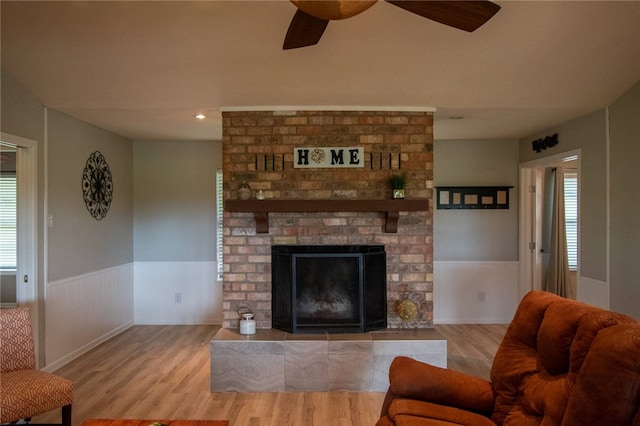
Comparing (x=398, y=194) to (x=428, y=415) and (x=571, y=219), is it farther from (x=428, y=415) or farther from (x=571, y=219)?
(x=571, y=219)

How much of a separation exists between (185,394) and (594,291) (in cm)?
368

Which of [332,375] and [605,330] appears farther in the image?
[332,375]

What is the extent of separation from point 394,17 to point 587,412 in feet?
7.62

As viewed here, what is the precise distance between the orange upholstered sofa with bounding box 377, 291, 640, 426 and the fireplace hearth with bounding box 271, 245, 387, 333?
1405mm

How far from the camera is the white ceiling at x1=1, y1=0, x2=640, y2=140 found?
8.55 feet

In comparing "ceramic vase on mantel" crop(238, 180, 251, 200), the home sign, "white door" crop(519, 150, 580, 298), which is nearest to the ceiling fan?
the home sign

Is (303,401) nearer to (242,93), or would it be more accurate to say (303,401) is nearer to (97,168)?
(242,93)

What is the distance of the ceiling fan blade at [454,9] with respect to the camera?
1659 millimetres

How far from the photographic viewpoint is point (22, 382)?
2.36 m

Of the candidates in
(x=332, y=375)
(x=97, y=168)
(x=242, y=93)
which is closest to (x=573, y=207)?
(x=332, y=375)

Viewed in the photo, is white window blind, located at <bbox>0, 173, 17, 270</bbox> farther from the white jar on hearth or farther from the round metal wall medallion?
the white jar on hearth

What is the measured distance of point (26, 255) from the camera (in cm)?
349

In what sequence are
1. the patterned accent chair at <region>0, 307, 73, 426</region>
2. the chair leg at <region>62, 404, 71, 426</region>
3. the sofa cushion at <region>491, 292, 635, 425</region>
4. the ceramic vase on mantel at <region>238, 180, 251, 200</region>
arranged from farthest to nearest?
the ceramic vase on mantel at <region>238, 180, 251, 200</region> → the chair leg at <region>62, 404, 71, 426</region> → the patterned accent chair at <region>0, 307, 73, 426</region> → the sofa cushion at <region>491, 292, 635, 425</region>

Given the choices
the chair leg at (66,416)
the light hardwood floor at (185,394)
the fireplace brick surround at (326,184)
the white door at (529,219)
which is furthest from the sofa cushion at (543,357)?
the white door at (529,219)
